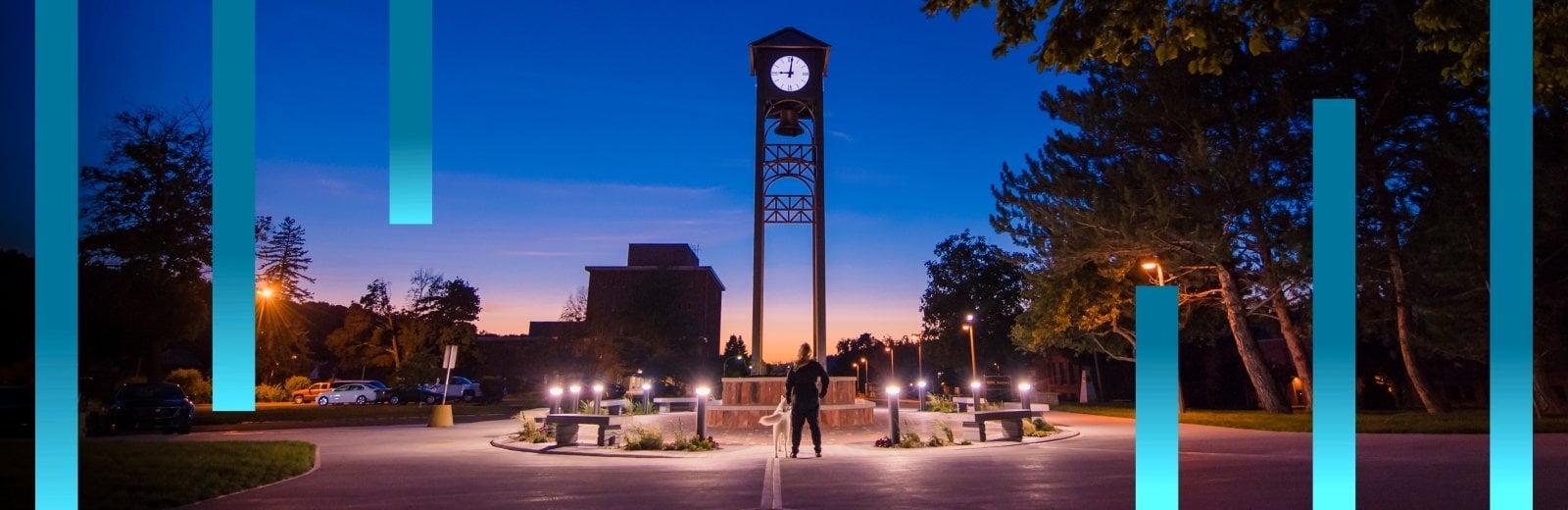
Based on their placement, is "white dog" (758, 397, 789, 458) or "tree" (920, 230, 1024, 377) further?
"tree" (920, 230, 1024, 377)

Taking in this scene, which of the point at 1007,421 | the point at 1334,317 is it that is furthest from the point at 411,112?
the point at 1007,421

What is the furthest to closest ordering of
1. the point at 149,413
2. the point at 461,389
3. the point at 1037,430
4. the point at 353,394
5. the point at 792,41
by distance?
1. the point at 461,389
2. the point at 353,394
3. the point at 792,41
4. the point at 149,413
5. the point at 1037,430

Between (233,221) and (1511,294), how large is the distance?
8.10 m

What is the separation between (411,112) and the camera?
8242mm

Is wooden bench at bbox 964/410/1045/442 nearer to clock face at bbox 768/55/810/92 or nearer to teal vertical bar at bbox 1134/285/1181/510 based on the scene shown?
teal vertical bar at bbox 1134/285/1181/510

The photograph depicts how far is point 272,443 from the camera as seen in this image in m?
19.0

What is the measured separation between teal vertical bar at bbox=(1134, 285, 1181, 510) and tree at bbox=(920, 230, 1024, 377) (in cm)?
6602

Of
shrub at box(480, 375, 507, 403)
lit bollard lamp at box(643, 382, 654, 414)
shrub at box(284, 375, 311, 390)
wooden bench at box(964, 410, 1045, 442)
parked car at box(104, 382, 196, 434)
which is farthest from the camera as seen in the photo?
shrub at box(284, 375, 311, 390)

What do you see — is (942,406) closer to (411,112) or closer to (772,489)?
(772,489)

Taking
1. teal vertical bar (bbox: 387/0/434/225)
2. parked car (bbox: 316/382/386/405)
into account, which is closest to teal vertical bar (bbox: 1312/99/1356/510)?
teal vertical bar (bbox: 387/0/434/225)

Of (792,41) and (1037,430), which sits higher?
(792,41)

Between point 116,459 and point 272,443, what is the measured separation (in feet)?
13.2

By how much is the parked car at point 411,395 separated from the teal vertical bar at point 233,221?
4712 cm

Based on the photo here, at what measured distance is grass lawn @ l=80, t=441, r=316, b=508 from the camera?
10.9m
